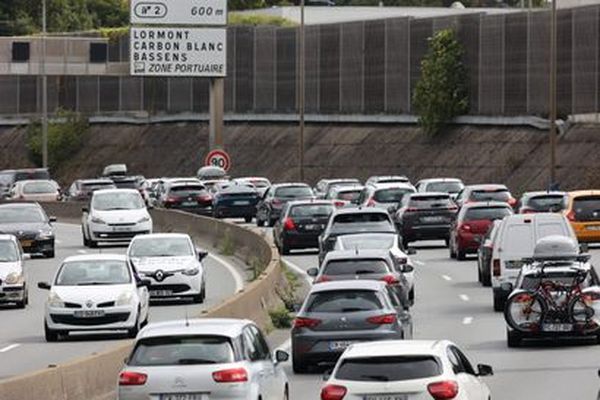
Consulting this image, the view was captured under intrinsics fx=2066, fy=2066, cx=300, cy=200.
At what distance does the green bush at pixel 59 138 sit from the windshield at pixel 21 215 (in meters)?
71.1

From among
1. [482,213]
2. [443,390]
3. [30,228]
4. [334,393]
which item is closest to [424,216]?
[482,213]

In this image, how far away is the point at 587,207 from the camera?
56.4m

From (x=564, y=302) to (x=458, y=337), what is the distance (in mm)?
3506

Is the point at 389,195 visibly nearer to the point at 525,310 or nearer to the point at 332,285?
the point at 525,310

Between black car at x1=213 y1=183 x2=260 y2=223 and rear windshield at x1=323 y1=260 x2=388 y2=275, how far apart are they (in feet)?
145

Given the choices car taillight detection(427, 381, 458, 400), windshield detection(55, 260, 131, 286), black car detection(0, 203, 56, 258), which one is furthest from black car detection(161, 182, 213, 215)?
car taillight detection(427, 381, 458, 400)

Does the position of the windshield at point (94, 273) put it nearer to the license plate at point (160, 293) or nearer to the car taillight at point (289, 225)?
the license plate at point (160, 293)

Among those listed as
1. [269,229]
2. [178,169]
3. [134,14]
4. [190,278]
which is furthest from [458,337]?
[178,169]

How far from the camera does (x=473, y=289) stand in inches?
1778

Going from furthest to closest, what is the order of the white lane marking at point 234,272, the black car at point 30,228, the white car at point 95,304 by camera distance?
the black car at point 30,228 < the white lane marking at point 234,272 < the white car at point 95,304

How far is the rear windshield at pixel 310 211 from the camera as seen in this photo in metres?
57.3

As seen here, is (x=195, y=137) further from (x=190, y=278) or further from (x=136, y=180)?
(x=190, y=278)

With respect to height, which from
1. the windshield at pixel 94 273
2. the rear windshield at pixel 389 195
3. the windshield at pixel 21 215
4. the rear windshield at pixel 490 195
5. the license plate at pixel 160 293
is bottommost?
the license plate at pixel 160 293

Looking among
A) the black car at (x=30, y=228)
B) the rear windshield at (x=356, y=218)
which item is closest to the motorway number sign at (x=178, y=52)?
the black car at (x=30, y=228)
